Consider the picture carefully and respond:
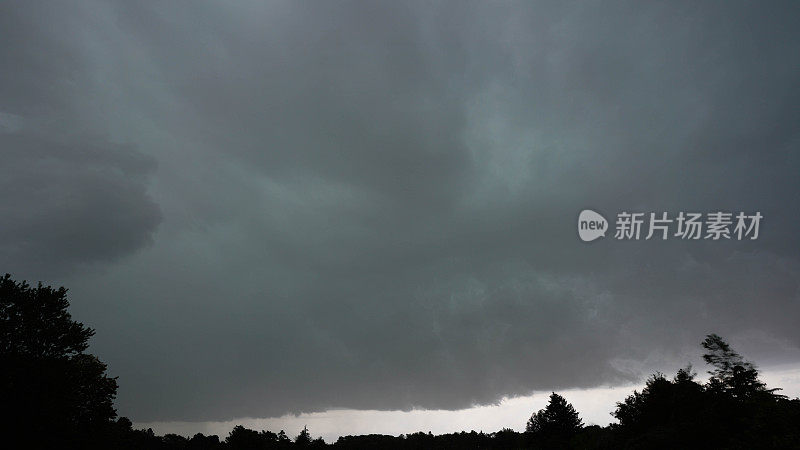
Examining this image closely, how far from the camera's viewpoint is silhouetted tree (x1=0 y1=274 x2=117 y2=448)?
32.0m

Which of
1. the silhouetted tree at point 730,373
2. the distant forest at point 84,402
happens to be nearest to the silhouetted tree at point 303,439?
the distant forest at point 84,402

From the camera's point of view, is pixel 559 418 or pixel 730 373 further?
pixel 559 418

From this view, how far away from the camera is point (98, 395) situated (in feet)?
136

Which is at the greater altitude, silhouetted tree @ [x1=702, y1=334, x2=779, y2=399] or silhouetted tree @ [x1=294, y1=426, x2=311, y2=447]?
silhouetted tree @ [x1=702, y1=334, x2=779, y2=399]

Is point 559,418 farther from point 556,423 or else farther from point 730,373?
point 730,373

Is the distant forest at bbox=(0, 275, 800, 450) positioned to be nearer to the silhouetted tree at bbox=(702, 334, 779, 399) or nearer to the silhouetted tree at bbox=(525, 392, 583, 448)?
the silhouetted tree at bbox=(702, 334, 779, 399)

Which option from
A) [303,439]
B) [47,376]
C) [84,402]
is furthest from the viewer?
[303,439]

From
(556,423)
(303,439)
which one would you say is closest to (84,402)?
(303,439)

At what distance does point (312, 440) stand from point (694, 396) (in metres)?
60.7

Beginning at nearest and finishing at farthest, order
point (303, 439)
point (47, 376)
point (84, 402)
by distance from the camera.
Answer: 1. point (47, 376)
2. point (84, 402)
3. point (303, 439)

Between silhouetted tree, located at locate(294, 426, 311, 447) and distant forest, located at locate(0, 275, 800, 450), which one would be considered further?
silhouetted tree, located at locate(294, 426, 311, 447)

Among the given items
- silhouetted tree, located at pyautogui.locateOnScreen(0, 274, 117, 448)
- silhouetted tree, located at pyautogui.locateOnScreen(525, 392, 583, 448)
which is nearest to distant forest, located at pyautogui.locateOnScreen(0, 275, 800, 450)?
silhouetted tree, located at pyautogui.locateOnScreen(0, 274, 117, 448)

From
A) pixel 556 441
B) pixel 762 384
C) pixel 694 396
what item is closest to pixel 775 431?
pixel 694 396

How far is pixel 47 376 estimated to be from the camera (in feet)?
110
